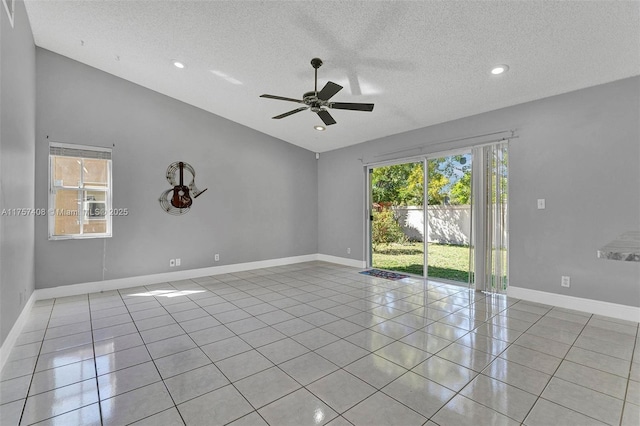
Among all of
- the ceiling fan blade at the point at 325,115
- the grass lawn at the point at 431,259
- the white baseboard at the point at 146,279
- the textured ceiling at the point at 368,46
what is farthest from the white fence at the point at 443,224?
the white baseboard at the point at 146,279

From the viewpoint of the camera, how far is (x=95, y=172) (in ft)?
14.3

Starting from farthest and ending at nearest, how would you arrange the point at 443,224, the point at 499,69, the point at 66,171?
the point at 443,224 → the point at 66,171 → the point at 499,69

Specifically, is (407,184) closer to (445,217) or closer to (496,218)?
(445,217)

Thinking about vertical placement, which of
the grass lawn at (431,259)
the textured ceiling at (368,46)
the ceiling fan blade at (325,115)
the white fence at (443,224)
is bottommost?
the grass lawn at (431,259)

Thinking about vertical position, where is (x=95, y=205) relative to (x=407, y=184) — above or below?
below

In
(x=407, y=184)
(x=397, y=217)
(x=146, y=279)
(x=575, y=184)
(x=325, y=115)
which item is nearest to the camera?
(x=325, y=115)

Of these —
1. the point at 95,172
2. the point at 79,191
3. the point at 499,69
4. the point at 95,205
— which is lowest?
the point at 95,205

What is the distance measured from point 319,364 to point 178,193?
12.9 ft

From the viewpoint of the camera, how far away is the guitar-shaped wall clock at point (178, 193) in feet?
16.1

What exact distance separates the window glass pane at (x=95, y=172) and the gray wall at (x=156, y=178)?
159 millimetres

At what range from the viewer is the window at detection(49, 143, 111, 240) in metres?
4.05

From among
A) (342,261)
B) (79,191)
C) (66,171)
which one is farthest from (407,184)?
(66,171)

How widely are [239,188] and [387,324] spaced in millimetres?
3951

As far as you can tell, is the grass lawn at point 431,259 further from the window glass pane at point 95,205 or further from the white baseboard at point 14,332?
the white baseboard at point 14,332
